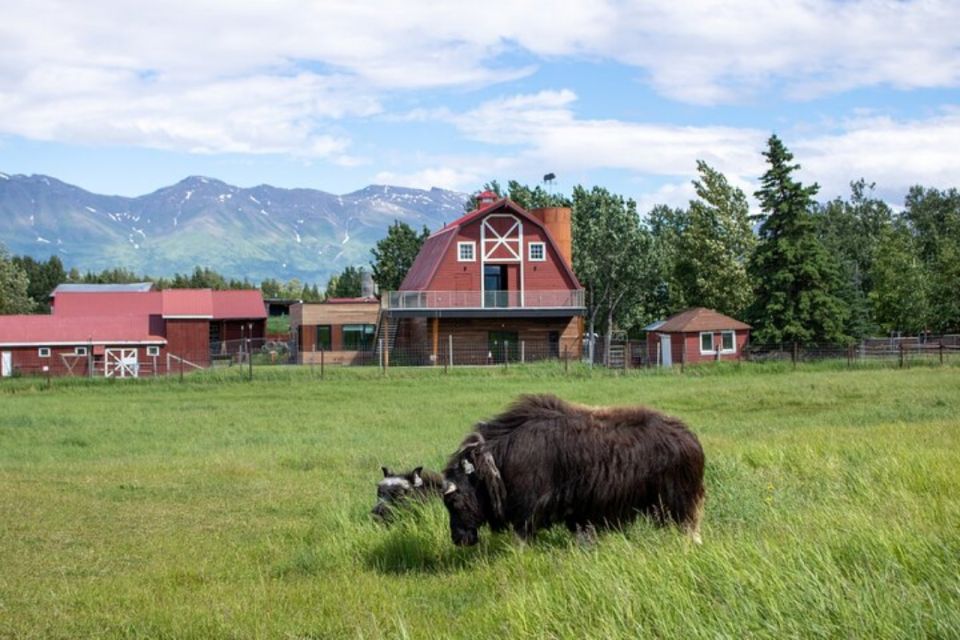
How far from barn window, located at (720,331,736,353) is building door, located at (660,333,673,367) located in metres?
2.54

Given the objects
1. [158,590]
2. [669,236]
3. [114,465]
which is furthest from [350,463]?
[669,236]

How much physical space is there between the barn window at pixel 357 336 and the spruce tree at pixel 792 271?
2232cm

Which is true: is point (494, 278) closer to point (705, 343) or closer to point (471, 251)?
point (471, 251)

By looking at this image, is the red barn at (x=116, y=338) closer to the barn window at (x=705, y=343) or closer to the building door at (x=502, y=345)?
the building door at (x=502, y=345)

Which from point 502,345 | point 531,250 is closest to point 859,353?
point 502,345

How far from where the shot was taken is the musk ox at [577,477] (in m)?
8.23

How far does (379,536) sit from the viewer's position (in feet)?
31.2

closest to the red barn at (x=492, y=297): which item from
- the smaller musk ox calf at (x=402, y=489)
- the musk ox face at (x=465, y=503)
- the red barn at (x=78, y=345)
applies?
the red barn at (x=78, y=345)

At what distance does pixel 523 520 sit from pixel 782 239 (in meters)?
42.4

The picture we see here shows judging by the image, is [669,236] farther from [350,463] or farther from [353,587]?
[353,587]

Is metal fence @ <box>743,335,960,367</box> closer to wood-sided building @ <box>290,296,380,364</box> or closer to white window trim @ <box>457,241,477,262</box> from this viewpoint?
white window trim @ <box>457,241,477,262</box>

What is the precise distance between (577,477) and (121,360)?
48913mm

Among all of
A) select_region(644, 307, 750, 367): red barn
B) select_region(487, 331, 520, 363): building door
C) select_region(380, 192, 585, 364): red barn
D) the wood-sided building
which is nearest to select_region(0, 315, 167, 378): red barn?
the wood-sided building

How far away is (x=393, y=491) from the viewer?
10.7 meters
